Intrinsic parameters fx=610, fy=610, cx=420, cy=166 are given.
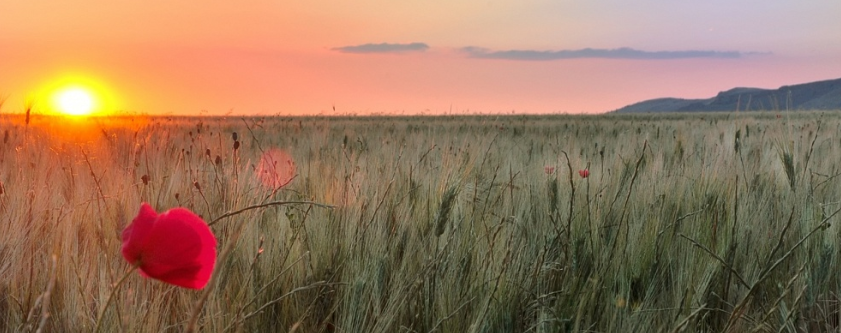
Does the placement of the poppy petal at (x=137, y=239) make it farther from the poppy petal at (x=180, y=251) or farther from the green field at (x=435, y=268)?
the green field at (x=435, y=268)

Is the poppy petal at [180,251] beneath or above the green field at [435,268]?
above

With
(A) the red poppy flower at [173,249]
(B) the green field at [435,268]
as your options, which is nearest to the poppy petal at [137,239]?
(A) the red poppy flower at [173,249]

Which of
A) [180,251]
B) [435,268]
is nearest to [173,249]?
[180,251]

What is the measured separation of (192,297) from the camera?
136 centimetres

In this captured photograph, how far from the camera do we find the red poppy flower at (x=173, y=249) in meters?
0.59

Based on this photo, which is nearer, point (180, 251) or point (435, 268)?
point (180, 251)

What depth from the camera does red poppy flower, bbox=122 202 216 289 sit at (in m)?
0.59

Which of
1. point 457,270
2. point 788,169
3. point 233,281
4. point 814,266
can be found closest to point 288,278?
point 233,281

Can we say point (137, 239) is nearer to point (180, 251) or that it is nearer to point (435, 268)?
point (180, 251)

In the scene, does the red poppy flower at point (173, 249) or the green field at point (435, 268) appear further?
the green field at point (435, 268)

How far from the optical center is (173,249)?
0.60 m

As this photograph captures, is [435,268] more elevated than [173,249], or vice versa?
[173,249]

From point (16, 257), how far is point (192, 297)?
59 centimetres

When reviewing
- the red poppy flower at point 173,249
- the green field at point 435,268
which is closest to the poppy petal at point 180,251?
the red poppy flower at point 173,249
